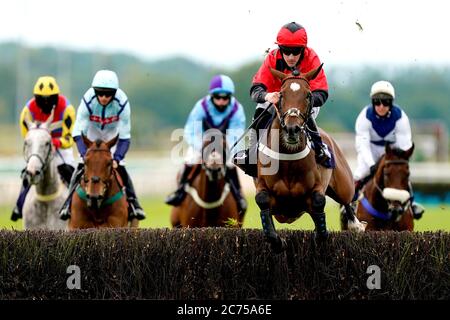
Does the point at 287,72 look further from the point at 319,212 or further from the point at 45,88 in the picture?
the point at 45,88

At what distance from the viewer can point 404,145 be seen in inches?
402

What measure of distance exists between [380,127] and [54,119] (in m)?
3.56

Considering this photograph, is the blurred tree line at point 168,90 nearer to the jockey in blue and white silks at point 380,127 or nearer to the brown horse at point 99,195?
the jockey in blue and white silks at point 380,127

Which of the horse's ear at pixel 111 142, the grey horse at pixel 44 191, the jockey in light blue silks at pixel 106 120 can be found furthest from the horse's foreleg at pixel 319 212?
the grey horse at pixel 44 191

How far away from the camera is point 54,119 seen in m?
10.3

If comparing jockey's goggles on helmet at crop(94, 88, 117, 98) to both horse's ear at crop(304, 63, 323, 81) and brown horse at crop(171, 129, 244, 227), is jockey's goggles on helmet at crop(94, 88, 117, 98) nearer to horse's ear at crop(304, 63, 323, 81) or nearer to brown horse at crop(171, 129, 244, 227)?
brown horse at crop(171, 129, 244, 227)

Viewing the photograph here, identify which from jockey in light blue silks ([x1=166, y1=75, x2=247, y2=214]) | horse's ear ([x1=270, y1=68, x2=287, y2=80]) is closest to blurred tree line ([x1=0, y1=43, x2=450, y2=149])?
jockey in light blue silks ([x1=166, y1=75, x2=247, y2=214])

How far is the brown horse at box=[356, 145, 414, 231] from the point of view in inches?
376

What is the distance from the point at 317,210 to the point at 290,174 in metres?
0.33

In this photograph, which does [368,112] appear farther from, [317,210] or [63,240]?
[63,240]

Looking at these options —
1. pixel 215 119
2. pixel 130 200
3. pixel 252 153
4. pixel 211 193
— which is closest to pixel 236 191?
pixel 211 193

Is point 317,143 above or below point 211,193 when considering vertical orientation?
below
